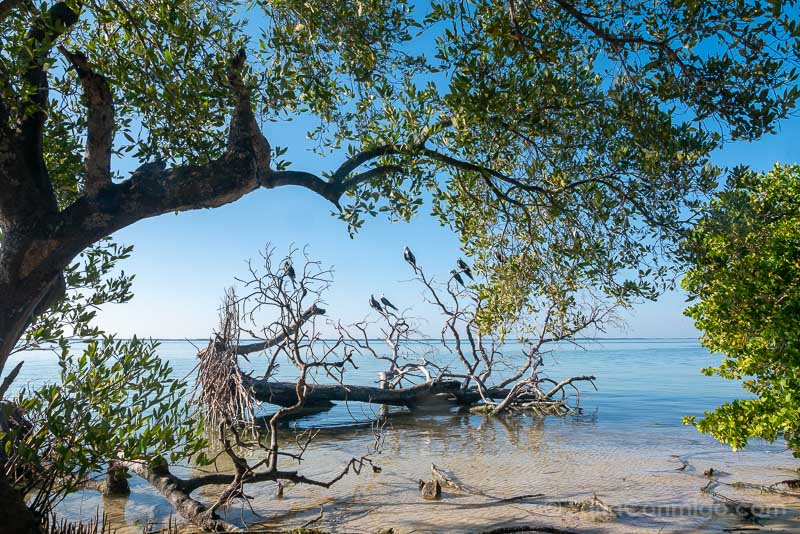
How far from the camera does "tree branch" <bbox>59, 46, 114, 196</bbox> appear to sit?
4.81 metres

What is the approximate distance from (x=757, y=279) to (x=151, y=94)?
22.5ft

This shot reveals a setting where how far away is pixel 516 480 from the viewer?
9.10 metres

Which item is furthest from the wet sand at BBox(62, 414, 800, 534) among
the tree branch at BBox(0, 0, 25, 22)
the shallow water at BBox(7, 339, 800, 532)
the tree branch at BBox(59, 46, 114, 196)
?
the tree branch at BBox(0, 0, 25, 22)

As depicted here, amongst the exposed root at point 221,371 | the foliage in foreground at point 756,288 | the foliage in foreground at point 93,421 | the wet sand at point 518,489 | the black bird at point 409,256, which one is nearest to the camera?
the foliage in foreground at point 93,421

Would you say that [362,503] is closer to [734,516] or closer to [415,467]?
[415,467]

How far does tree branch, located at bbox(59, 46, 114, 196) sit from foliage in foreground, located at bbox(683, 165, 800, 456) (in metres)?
5.98

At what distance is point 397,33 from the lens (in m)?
6.45

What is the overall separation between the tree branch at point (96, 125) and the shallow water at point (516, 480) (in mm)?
4545

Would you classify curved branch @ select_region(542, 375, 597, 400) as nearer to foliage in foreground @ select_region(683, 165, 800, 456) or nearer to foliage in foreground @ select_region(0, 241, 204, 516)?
foliage in foreground @ select_region(683, 165, 800, 456)

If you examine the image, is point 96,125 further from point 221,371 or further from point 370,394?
point 370,394

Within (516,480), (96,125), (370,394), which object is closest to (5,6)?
(96,125)

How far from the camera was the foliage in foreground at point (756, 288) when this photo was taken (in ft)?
19.2

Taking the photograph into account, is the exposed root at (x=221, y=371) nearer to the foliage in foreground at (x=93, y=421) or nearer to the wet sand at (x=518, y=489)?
the wet sand at (x=518, y=489)

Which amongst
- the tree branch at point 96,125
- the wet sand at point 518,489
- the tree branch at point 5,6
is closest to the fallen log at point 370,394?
the wet sand at point 518,489
